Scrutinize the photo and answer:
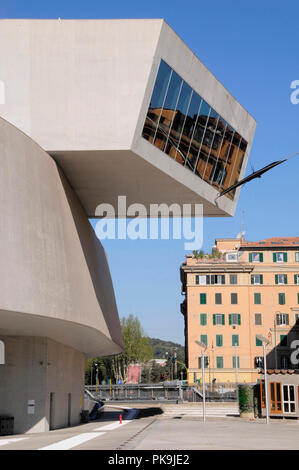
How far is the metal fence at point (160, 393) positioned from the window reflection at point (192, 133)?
28.4m

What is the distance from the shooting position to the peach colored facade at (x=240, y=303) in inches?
3292

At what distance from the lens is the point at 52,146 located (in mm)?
26594

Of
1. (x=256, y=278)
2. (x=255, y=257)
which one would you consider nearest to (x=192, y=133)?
(x=256, y=278)

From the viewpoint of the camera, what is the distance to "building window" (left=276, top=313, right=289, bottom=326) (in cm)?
8456

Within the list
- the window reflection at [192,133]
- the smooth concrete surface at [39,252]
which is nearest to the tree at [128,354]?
the window reflection at [192,133]

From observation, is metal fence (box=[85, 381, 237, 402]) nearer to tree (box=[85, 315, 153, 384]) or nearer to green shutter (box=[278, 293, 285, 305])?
green shutter (box=[278, 293, 285, 305])

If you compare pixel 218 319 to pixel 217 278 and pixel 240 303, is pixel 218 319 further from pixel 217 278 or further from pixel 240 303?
pixel 217 278

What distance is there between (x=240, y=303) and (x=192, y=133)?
190ft

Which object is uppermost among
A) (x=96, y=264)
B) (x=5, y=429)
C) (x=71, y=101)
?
(x=71, y=101)

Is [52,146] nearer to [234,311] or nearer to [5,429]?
[5,429]

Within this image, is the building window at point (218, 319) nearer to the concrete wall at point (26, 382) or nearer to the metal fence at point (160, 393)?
the metal fence at point (160, 393)

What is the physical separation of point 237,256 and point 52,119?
63801mm

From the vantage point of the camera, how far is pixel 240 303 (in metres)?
85.6
